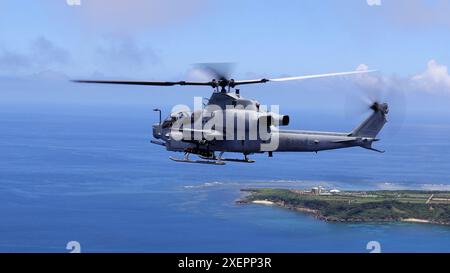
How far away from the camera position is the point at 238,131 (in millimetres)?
29438

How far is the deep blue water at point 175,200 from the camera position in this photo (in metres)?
83.3

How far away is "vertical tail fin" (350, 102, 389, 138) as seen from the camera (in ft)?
101

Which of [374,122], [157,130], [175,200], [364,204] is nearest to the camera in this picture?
[374,122]

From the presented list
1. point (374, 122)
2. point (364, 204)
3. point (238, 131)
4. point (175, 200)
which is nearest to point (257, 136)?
point (238, 131)

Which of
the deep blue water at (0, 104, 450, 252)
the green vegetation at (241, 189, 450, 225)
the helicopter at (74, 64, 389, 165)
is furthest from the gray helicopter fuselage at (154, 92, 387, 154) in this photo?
the green vegetation at (241, 189, 450, 225)

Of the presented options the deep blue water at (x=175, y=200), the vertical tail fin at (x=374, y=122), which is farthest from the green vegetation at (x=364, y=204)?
the vertical tail fin at (x=374, y=122)

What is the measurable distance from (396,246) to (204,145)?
193ft

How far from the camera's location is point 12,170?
124 meters

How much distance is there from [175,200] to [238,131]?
229ft

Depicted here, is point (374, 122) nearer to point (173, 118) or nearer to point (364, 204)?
point (173, 118)

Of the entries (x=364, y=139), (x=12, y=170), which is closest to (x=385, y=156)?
(x=12, y=170)

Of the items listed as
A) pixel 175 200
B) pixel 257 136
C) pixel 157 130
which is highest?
pixel 157 130

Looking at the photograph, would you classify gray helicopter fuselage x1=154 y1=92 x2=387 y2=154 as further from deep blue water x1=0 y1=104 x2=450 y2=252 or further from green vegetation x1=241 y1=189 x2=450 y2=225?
green vegetation x1=241 y1=189 x2=450 y2=225
